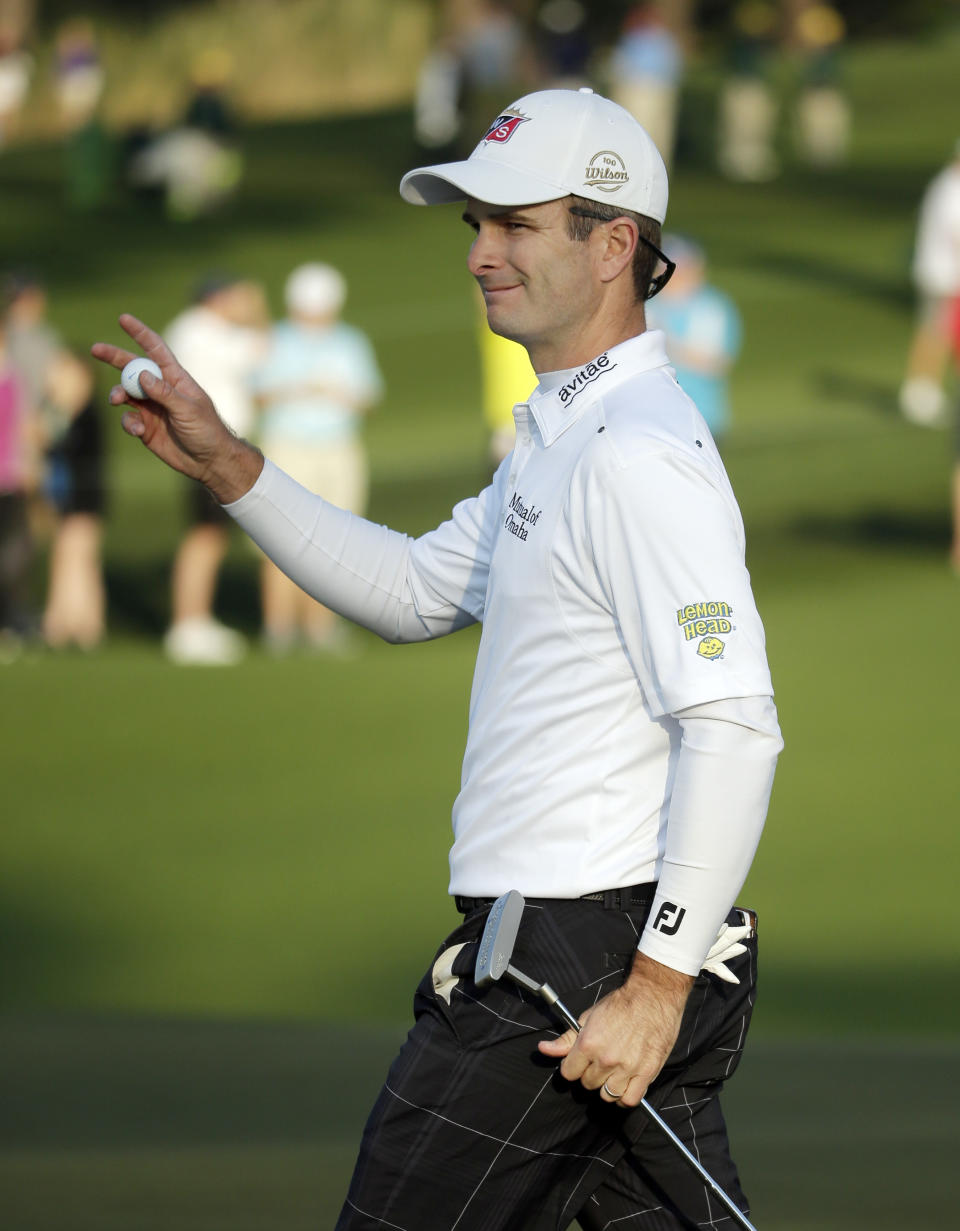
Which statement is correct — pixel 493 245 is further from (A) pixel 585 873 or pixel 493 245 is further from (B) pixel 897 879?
(B) pixel 897 879

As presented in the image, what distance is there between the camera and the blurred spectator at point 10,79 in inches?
1391

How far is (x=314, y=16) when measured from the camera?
134 ft

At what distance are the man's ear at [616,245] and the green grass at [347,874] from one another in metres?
2.97

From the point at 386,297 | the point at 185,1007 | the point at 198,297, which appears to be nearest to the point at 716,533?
the point at 185,1007

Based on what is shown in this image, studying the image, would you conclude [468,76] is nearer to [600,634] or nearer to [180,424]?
[180,424]

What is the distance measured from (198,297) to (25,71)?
89.3ft

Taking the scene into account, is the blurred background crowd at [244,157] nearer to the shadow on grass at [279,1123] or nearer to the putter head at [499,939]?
the shadow on grass at [279,1123]

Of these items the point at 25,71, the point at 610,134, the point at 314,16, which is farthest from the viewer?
the point at 314,16

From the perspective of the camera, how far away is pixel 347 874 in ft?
29.8

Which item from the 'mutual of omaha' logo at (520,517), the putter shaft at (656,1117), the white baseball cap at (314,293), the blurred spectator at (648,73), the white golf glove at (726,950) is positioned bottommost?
the putter shaft at (656,1117)

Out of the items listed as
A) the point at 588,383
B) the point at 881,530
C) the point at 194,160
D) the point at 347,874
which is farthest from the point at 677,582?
the point at 194,160

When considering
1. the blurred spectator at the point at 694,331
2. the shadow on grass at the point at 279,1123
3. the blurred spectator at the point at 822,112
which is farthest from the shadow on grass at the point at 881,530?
the blurred spectator at the point at 822,112

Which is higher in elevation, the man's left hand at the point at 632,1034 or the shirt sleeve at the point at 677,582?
the shirt sleeve at the point at 677,582

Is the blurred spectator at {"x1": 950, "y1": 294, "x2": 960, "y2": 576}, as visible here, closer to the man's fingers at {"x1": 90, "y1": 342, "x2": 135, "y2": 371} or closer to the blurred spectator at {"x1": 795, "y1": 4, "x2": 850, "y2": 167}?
the man's fingers at {"x1": 90, "y1": 342, "x2": 135, "y2": 371}
